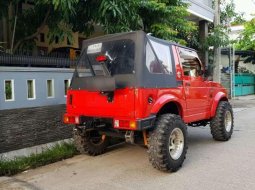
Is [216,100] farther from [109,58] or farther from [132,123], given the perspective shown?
[132,123]

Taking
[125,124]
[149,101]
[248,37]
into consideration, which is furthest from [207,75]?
[248,37]

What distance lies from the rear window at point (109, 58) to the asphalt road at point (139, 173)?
1649mm

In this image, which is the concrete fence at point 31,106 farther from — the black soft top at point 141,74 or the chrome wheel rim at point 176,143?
the chrome wheel rim at point 176,143

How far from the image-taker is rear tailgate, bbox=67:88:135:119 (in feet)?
18.0

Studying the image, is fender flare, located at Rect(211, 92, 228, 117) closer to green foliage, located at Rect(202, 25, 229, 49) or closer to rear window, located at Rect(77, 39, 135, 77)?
rear window, located at Rect(77, 39, 135, 77)

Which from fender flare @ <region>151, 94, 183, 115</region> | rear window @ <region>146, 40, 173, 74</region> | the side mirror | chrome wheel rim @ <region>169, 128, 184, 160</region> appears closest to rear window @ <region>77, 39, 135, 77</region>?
rear window @ <region>146, 40, 173, 74</region>

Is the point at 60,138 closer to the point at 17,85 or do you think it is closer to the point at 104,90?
the point at 17,85

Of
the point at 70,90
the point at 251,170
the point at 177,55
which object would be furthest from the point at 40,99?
the point at 251,170

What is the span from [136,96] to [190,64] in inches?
90.9

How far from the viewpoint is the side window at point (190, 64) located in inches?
273

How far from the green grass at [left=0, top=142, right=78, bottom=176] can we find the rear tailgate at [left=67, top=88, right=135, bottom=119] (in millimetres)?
946

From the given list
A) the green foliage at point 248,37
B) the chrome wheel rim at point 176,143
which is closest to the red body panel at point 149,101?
the chrome wheel rim at point 176,143

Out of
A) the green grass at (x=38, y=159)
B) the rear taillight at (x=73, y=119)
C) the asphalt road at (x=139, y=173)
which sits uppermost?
the rear taillight at (x=73, y=119)

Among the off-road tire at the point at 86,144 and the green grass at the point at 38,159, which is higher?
the off-road tire at the point at 86,144
